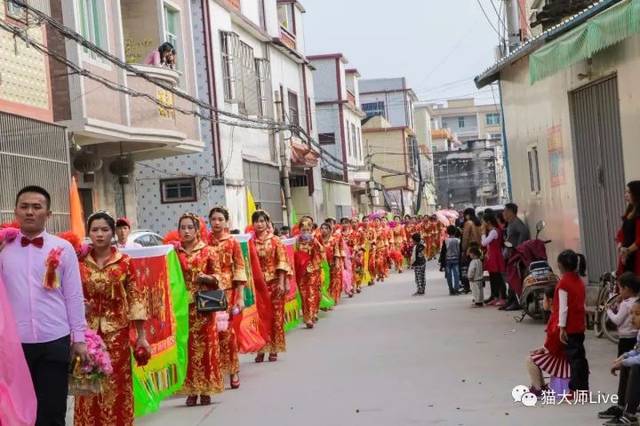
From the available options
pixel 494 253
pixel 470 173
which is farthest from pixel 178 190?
pixel 470 173

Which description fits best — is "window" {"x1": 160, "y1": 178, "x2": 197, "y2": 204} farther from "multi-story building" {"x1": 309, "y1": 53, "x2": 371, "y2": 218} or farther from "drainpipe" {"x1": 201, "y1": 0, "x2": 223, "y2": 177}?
"multi-story building" {"x1": 309, "y1": 53, "x2": 371, "y2": 218}

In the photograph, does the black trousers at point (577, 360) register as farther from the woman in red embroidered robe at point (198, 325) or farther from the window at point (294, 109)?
the window at point (294, 109)

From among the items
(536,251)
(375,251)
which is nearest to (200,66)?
(375,251)

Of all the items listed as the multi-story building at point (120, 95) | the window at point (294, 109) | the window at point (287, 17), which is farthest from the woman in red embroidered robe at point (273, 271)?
the window at point (287, 17)

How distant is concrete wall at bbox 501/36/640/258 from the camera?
12625 millimetres

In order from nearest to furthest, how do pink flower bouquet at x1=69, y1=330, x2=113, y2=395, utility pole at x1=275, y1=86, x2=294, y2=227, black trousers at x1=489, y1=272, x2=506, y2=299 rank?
1. pink flower bouquet at x1=69, y1=330, x2=113, y2=395
2. black trousers at x1=489, y1=272, x2=506, y2=299
3. utility pole at x1=275, y1=86, x2=294, y2=227

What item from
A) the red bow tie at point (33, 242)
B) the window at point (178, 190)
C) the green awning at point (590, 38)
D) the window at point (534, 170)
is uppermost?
the green awning at point (590, 38)

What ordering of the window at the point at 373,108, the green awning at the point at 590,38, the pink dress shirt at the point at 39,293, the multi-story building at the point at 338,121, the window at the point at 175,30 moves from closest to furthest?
the pink dress shirt at the point at 39,293 < the green awning at the point at 590,38 < the window at the point at 175,30 < the multi-story building at the point at 338,121 < the window at the point at 373,108

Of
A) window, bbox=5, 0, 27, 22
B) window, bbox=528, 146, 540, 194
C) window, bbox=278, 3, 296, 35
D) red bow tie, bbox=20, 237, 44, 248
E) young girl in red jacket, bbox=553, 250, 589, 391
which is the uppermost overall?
window, bbox=278, 3, 296, 35

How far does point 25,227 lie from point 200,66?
1960 centimetres

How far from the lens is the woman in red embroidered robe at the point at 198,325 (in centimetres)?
1036

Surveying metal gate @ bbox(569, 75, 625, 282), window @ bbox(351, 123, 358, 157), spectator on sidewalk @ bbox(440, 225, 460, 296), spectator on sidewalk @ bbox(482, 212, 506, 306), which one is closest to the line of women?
spectator on sidewalk @ bbox(482, 212, 506, 306)

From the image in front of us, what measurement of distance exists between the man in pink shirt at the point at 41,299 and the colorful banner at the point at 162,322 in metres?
3.02

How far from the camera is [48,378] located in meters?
6.59
